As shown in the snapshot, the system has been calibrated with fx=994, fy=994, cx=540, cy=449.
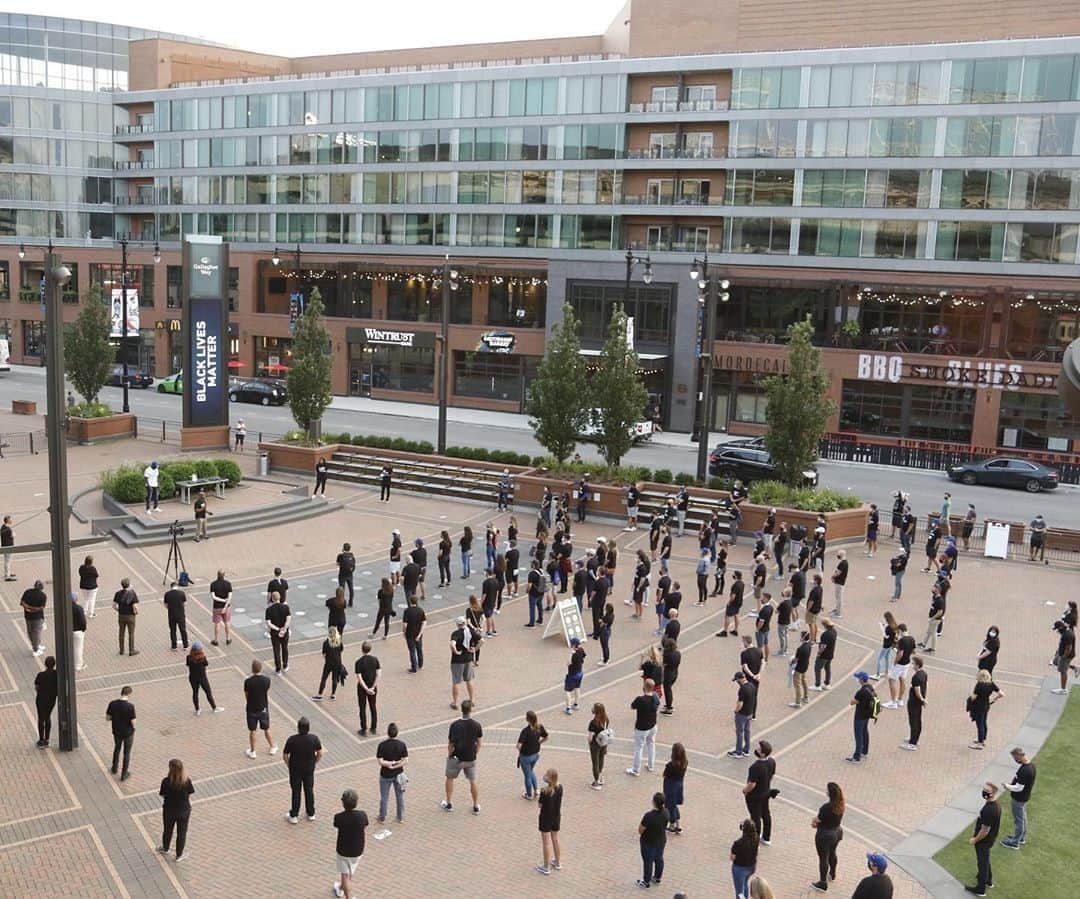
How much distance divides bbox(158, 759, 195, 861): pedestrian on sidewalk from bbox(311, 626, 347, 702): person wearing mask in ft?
15.9

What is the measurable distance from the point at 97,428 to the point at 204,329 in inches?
311

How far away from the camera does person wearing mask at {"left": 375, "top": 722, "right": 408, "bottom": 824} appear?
12.7 m

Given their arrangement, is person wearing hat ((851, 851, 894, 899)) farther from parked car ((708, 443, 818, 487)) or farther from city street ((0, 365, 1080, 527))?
parked car ((708, 443, 818, 487))

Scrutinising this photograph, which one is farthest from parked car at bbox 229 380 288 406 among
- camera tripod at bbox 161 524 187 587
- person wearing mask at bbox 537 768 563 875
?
person wearing mask at bbox 537 768 563 875

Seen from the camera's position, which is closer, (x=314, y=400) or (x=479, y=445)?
(x=314, y=400)

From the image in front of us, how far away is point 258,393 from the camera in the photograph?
185 feet

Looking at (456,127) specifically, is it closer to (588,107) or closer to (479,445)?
(588,107)

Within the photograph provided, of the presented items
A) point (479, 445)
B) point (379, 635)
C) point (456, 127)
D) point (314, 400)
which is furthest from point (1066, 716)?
point (456, 127)

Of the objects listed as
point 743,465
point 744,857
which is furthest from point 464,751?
point 743,465

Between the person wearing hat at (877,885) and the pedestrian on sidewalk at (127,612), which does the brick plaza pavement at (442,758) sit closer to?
the pedestrian on sidewalk at (127,612)

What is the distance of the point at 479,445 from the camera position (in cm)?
4488

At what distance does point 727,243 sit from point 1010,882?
44687mm

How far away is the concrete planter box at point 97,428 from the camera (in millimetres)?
41688

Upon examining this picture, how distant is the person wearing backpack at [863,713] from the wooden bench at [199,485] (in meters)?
22.3
